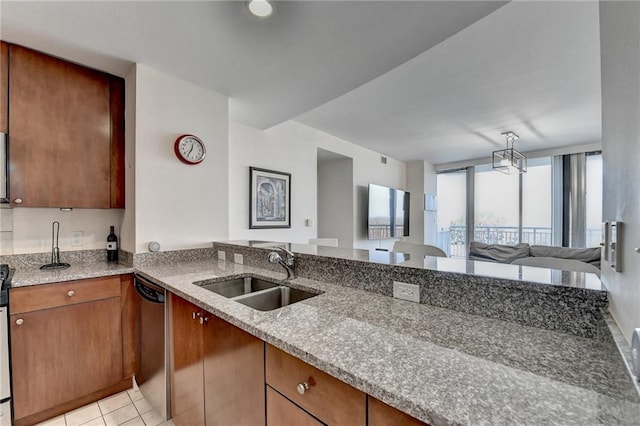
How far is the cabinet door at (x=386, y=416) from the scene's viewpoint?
61cm

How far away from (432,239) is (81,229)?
19.7ft

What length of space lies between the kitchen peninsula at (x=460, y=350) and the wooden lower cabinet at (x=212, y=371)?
3.8 inches

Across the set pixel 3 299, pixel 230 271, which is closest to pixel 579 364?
pixel 230 271

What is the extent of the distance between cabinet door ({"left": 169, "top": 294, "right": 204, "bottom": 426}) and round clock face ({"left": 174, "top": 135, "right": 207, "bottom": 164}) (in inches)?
45.9

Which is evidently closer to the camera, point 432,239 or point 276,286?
point 276,286

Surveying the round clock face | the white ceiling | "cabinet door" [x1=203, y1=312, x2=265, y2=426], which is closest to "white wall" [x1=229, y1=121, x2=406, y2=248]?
the white ceiling

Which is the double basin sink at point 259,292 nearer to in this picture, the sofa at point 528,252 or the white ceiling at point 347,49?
the white ceiling at point 347,49

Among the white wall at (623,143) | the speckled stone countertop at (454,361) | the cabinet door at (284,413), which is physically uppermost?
the white wall at (623,143)

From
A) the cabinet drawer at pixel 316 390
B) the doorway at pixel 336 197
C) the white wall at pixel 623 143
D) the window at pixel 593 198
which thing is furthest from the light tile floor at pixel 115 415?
the window at pixel 593 198

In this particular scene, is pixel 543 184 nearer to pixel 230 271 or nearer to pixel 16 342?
pixel 230 271

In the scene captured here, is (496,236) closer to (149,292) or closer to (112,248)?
(149,292)

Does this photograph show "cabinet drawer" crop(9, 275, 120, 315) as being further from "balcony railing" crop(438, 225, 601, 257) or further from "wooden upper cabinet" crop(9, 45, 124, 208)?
"balcony railing" crop(438, 225, 601, 257)

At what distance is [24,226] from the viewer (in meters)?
1.99

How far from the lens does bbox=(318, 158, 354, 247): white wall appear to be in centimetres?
461
